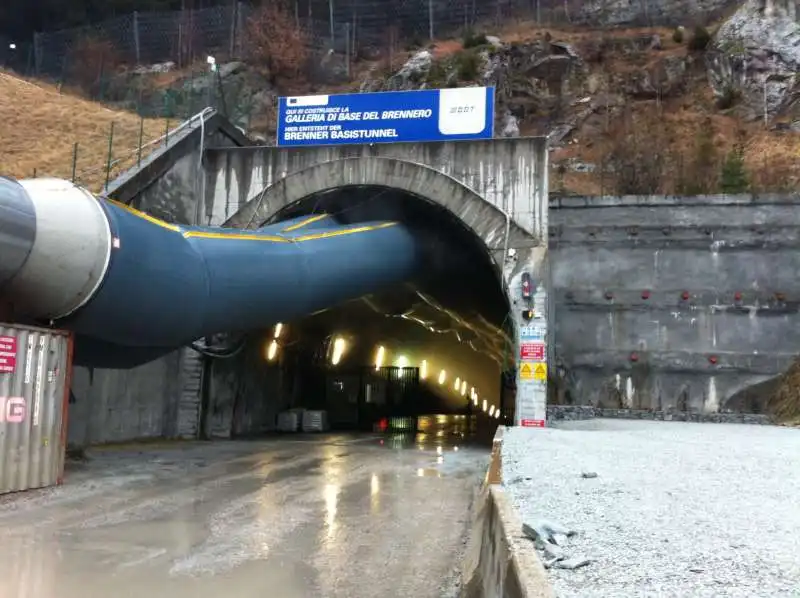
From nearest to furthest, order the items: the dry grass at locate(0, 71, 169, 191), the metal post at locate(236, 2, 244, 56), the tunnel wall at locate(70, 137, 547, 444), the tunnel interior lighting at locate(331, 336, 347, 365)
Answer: the tunnel wall at locate(70, 137, 547, 444), the dry grass at locate(0, 71, 169, 191), the tunnel interior lighting at locate(331, 336, 347, 365), the metal post at locate(236, 2, 244, 56)

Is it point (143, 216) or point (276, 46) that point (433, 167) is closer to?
point (143, 216)

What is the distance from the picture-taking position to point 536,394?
60.7 feet

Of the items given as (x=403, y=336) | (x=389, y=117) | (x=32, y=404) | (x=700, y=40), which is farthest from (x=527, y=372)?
(x=700, y=40)

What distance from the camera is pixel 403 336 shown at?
33.4 metres

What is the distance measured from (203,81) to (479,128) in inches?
1424

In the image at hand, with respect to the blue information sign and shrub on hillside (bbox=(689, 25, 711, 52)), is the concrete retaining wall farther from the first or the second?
shrub on hillside (bbox=(689, 25, 711, 52))

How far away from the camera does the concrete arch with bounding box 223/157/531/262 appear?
19.1 m

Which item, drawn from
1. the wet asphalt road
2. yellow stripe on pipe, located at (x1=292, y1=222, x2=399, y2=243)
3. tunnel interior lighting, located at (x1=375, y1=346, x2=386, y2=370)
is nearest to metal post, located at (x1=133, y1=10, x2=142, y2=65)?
tunnel interior lighting, located at (x1=375, y1=346, x2=386, y2=370)

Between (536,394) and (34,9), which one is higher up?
(34,9)

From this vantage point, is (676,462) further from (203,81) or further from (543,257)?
(203,81)

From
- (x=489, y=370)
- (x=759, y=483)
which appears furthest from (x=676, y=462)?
(x=489, y=370)

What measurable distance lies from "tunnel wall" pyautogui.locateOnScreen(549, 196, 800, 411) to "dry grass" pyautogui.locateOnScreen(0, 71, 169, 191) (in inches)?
574

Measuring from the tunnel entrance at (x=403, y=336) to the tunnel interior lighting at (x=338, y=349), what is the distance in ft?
0.16

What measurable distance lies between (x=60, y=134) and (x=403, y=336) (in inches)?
672
